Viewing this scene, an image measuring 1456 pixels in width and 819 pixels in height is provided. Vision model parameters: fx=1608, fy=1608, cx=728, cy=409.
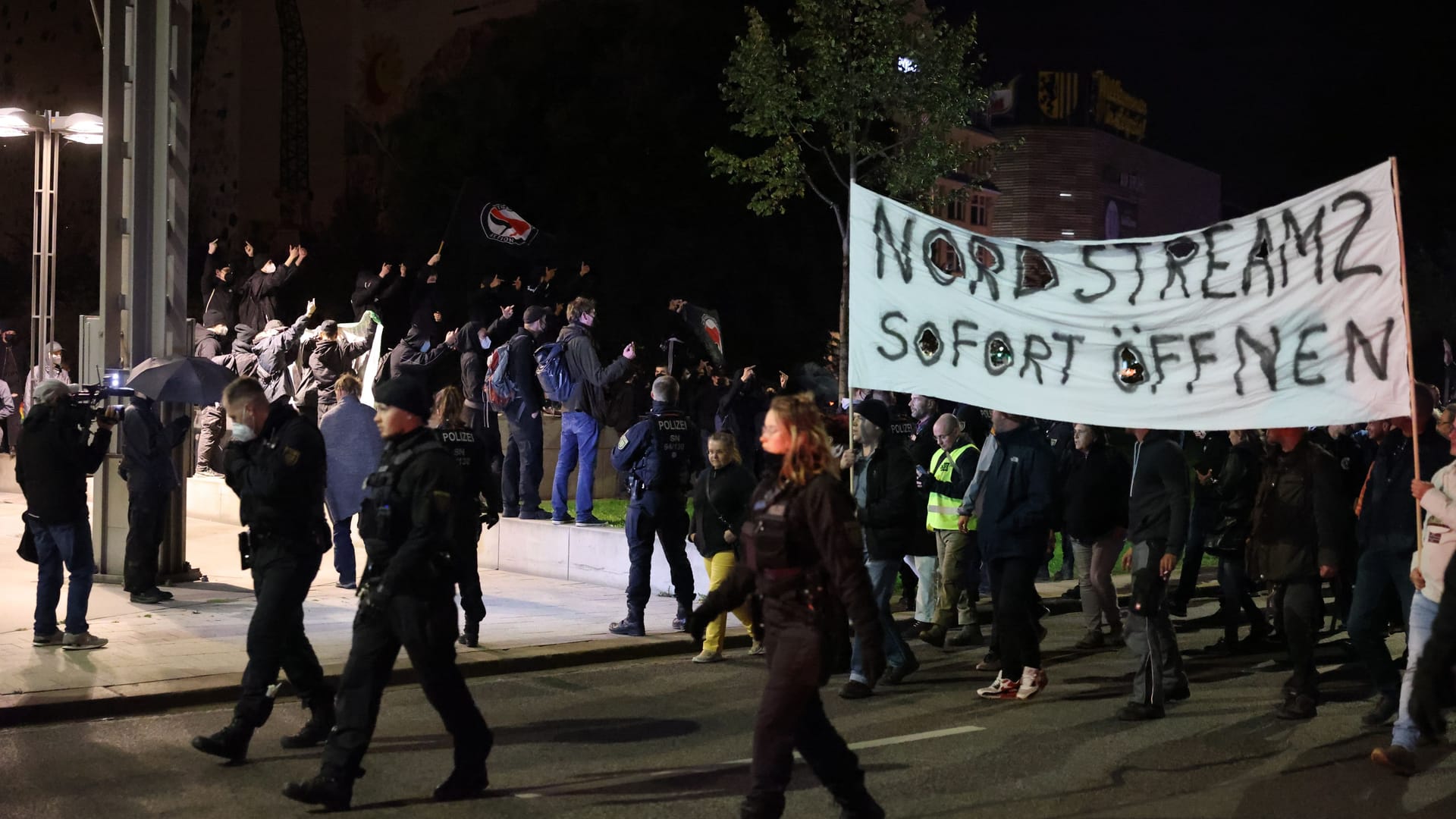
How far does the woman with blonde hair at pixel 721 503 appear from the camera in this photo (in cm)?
1044

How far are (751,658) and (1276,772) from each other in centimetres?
442

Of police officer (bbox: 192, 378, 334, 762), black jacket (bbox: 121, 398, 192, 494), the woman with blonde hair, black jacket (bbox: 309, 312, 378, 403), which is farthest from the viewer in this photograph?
black jacket (bbox: 309, 312, 378, 403)

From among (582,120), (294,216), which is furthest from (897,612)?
(294,216)

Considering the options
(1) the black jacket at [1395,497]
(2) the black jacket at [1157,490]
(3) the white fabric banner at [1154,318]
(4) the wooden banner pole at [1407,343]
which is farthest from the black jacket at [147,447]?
(4) the wooden banner pole at [1407,343]

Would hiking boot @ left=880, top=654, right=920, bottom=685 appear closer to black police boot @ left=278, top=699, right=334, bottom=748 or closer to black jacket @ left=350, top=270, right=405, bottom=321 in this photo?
black police boot @ left=278, top=699, right=334, bottom=748

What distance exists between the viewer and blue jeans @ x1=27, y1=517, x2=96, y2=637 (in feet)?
34.2

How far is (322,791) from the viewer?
6641 mm

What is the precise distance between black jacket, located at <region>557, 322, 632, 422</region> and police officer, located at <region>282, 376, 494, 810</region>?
8.31 meters

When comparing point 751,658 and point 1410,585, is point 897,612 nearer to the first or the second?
point 751,658

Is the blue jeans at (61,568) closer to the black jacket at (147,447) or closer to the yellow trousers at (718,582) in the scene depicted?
the black jacket at (147,447)

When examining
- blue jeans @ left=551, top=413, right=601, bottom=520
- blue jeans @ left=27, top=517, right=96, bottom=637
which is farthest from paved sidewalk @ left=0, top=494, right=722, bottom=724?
blue jeans @ left=551, top=413, right=601, bottom=520

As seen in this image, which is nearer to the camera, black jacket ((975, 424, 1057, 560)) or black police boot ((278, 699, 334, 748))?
black police boot ((278, 699, 334, 748))

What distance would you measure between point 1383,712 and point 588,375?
8385mm

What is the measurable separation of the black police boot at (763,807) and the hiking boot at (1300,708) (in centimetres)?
434
